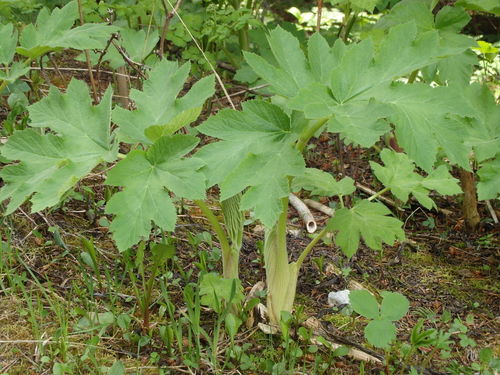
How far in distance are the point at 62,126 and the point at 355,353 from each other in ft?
3.43

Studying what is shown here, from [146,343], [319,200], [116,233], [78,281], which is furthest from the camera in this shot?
[319,200]

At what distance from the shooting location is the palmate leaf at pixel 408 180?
1.96m

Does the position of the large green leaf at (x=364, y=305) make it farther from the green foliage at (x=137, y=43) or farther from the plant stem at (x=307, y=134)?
the green foliage at (x=137, y=43)

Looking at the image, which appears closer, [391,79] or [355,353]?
[391,79]

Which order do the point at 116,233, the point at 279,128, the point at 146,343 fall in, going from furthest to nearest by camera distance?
the point at 146,343 → the point at 279,128 → the point at 116,233

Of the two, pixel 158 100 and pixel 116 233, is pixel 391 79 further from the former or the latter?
pixel 116 233

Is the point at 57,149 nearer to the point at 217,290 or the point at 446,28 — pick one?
the point at 217,290

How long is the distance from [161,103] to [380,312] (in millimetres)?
852

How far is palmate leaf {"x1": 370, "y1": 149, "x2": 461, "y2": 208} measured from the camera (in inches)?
77.3

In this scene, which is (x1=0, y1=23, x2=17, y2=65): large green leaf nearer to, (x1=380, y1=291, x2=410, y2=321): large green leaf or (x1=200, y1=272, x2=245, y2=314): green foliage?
Result: (x1=200, y1=272, x2=245, y2=314): green foliage

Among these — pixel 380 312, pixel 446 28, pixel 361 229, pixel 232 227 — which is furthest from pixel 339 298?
pixel 446 28

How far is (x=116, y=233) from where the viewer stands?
1.48m

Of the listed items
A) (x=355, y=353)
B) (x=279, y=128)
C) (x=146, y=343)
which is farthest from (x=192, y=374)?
(x=279, y=128)

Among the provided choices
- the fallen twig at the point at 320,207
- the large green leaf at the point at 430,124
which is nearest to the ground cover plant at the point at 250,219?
the large green leaf at the point at 430,124
